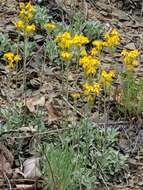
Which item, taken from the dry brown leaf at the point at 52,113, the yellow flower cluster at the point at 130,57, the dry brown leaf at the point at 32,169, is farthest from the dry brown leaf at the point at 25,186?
the yellow flower cluster at the point at 130,57

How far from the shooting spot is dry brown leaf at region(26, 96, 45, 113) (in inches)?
145

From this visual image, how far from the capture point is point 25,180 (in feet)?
10.4

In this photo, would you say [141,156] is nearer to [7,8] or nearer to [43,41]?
[43,41]

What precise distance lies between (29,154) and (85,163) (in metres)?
0.40

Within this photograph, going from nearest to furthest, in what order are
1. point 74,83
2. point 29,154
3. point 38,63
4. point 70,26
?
point 29,154, point 74,83, point 38,63, point 70,26

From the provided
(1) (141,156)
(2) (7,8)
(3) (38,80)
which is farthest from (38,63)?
(1) (141,156)

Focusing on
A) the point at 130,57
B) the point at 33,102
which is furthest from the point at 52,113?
the point at 130,57

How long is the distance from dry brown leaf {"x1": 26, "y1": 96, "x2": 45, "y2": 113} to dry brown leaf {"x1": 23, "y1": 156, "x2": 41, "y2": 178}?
51 cm

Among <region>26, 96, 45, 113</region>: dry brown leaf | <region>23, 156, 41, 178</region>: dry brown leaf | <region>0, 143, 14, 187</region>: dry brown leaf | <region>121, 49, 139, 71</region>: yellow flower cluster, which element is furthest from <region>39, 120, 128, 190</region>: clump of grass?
<region>121, 49, 139, 71</region>: yellow flower cluster

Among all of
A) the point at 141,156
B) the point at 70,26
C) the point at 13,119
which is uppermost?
the point at 70,26

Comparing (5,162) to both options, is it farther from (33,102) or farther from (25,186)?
(33,102)

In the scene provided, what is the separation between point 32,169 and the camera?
10.4 feet

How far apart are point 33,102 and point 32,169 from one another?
73cm

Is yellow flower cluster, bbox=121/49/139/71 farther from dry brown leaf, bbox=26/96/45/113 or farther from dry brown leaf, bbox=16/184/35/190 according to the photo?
dry brown leaf, bbox=16/184/35/190
